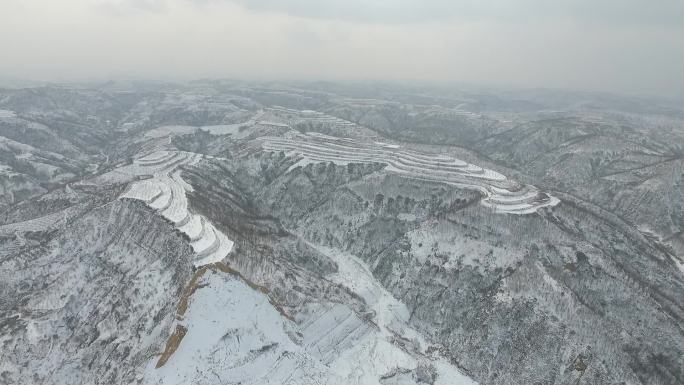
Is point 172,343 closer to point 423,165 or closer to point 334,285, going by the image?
point 334,285

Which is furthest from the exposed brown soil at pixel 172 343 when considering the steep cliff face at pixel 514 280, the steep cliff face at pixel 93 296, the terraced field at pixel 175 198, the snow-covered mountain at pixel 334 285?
the steep cliff face at pixel 514 280

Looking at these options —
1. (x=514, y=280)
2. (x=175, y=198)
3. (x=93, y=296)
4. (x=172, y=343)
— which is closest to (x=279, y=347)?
(x=172, y=343)

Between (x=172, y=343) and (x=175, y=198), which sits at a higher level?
(x=175, y=198)

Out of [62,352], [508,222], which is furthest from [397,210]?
[62,352]

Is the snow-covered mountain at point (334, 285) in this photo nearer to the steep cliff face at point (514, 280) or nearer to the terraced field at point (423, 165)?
the steep cliff face at point (514, 280)

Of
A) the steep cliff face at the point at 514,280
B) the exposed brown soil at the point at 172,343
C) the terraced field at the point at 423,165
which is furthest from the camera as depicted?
the terraced field at the point at 423,165
